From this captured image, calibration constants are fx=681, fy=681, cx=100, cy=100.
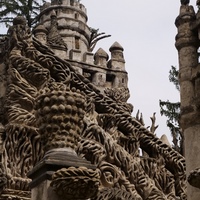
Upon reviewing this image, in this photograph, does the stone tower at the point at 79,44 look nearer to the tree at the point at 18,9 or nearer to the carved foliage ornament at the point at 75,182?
the tree at the point at 18,9

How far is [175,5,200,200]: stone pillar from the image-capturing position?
8070 mm

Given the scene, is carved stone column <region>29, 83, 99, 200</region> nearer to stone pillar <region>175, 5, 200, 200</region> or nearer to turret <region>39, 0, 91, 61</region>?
stone pillar <region>175, 5, 200, 200</region>

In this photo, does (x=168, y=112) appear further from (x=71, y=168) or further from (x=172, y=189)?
(x=71, y=168)

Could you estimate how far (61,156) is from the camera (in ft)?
24.0

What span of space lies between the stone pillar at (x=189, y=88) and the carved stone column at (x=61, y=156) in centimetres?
130

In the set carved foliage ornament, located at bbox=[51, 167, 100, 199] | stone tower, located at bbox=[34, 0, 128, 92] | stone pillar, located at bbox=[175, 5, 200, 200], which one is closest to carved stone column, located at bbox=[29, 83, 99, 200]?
carved foliage ornament, located at bbox=[51, 167, 100, 199]

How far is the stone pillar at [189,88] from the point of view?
8070 millimetres

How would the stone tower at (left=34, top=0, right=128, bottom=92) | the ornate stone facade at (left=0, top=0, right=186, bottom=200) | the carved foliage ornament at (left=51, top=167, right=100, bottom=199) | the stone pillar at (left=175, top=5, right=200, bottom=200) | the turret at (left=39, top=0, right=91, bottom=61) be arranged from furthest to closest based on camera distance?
the turret at (left=39, top=0, right=91, bottom=61) → the stone tower at (left=34, top=0, right=128, bottom=92) → the ornate stone facade at (left=0, top=0, right=186, bottom=200) → the stone pillar at (left=175, top=5, right=200, bottom=200) → the carved foliage ornament at (left=51, top=167, right=100, bottom=199)

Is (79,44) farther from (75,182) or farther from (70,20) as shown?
(75,182)

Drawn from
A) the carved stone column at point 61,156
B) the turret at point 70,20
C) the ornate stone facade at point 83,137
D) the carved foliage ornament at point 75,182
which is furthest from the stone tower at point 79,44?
the carved foliage ornament at point 75,182

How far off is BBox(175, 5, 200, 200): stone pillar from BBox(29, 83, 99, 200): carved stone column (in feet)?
4.26

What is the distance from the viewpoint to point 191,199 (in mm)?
8016

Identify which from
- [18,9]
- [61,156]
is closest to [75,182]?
[61,156]

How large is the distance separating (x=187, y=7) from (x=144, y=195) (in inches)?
199
